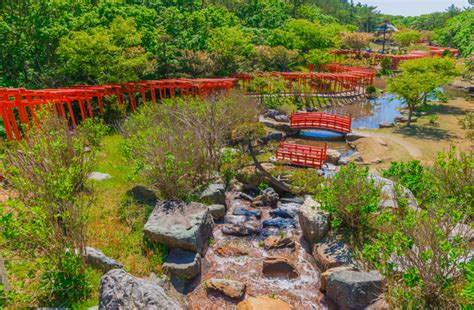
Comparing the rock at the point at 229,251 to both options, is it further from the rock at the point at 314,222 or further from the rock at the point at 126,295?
the rock at the point at 126,295

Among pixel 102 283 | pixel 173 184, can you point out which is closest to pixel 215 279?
pixel 173 184

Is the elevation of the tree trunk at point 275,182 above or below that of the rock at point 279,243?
above

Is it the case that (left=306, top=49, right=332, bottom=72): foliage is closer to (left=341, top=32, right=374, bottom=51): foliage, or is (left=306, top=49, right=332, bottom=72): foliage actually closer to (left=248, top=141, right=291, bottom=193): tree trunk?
(left=341, top=32, right=374, bottom=51): foliage

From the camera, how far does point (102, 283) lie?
546 cm

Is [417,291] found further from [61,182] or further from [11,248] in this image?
[11,248]

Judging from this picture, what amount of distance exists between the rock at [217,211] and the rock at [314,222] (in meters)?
2.84

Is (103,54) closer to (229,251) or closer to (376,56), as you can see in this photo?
(229,251)

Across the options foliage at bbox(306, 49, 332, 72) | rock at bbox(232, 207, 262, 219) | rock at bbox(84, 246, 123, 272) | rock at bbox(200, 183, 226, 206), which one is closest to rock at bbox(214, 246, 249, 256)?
rock at bbox(200, 183, 226, 206)

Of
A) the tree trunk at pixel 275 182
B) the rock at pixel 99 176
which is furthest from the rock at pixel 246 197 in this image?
the rock at pixel 99 176

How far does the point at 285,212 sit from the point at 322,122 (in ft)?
43.0

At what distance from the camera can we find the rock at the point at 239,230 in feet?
36.3

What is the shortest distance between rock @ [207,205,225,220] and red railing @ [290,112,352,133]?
1393 centimetres

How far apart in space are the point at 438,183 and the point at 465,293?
585 cm

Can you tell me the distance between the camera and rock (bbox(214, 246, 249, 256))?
9.98 meters
